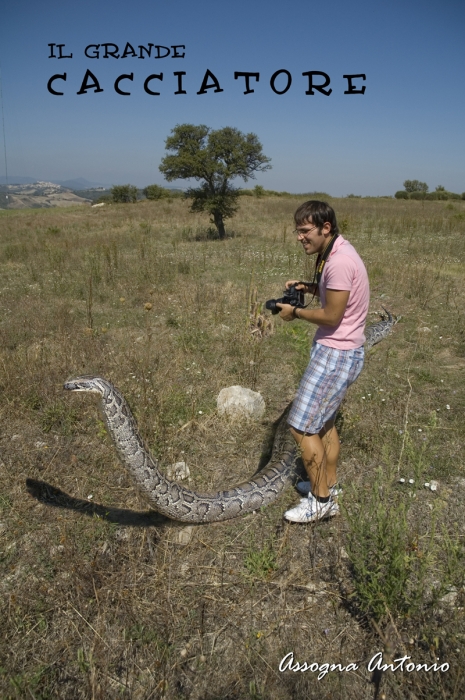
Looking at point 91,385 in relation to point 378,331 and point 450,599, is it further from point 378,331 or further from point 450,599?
point 378,331

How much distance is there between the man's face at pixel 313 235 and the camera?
3154mm

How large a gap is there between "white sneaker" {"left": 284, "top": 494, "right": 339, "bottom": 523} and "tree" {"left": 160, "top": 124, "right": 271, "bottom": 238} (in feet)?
52.8

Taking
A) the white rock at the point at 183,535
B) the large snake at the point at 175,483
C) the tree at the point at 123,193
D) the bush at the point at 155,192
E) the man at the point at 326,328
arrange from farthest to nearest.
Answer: the tree at the point at 123,193, the bush at the point at 155,192, the white rock at the point at 183,535, the large snake at the point at 175,483, the man at the point at 326,328

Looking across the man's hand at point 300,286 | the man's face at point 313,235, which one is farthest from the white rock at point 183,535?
the man's face at point 313,235

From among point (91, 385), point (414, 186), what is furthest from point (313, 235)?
point (414, 186)

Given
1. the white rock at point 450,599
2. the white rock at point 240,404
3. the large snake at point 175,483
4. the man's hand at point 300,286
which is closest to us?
the white rock at point 450,599

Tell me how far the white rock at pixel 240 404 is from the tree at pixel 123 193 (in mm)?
42119

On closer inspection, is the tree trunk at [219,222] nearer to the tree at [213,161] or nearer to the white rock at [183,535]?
the tree at [213,161]

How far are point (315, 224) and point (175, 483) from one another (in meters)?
2.45

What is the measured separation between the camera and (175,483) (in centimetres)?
368

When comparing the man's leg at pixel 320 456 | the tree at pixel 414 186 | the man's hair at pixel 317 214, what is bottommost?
the man's leg at pixel 320 456

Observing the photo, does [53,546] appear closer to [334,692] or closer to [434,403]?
[334,692]

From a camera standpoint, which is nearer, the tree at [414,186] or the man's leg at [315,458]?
the man's leg at [315,458]

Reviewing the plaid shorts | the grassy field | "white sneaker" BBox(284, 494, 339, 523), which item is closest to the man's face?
the plaid shorts
